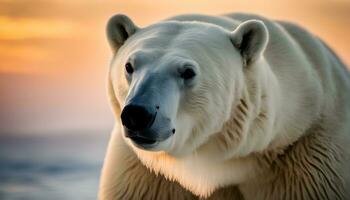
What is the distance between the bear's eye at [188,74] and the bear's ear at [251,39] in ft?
2.00

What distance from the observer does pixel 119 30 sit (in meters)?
7.87

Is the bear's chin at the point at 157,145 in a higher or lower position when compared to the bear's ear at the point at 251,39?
lower

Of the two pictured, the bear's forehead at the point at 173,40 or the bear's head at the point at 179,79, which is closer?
the bear's head at the point at 179,79

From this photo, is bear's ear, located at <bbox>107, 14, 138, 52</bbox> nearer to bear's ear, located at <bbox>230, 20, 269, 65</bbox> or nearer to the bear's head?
the bear's head

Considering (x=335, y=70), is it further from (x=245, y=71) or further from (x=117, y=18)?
(x=117, y=18)

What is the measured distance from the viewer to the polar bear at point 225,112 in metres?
7.01

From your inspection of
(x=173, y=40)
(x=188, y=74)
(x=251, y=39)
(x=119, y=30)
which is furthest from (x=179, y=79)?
(x=119, y=30)

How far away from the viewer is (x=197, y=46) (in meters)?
7.28

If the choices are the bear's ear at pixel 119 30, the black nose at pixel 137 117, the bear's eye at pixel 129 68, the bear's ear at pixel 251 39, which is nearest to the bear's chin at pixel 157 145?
the black nose at pixel 137 117

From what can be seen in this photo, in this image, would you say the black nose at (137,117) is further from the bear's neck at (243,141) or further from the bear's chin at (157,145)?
the bear's neck at (243,141)

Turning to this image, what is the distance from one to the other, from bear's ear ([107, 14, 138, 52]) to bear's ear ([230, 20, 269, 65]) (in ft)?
2.89

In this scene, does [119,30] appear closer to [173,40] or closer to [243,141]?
[173,40]

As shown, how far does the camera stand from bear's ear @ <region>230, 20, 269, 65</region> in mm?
7516

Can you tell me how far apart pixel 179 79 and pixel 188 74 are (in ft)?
0.30
